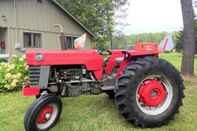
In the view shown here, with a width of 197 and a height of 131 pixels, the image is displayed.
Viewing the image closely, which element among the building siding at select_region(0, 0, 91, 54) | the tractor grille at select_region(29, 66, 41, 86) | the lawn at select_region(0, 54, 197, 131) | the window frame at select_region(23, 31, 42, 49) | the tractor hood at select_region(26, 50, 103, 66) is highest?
the building siding at select_region(0, 0, 91, 54)

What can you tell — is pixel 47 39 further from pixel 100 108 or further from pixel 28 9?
pixel 100 108

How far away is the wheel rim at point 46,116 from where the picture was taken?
5.04 metres

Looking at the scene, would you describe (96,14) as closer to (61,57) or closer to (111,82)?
(111,82)

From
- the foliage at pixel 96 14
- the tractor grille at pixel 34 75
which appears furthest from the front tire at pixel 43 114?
the foliage at pixel 96 14

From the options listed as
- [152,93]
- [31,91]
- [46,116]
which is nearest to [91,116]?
[46,116]

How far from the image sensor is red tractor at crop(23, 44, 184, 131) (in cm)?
517

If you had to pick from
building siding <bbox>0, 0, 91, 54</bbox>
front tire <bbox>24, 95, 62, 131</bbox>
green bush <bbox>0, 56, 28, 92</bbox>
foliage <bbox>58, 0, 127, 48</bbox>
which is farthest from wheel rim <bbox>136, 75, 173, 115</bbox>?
foliage <bbox>58, 0, 127, 48</bbox>

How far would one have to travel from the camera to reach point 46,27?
22047mm

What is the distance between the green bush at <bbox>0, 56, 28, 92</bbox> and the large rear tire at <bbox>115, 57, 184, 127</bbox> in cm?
440

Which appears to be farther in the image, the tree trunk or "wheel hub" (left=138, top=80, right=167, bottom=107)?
the tree trunk

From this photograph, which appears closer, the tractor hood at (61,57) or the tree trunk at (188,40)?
the tractor hood at (61,57)

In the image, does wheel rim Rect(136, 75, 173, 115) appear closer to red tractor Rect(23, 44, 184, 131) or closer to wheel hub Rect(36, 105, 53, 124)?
red tractor Rect(23, 44, 184, 131)

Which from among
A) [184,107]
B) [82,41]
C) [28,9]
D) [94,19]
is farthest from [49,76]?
[94,19]

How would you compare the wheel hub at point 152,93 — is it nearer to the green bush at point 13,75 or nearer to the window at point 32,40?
the green bush at point 13,75
